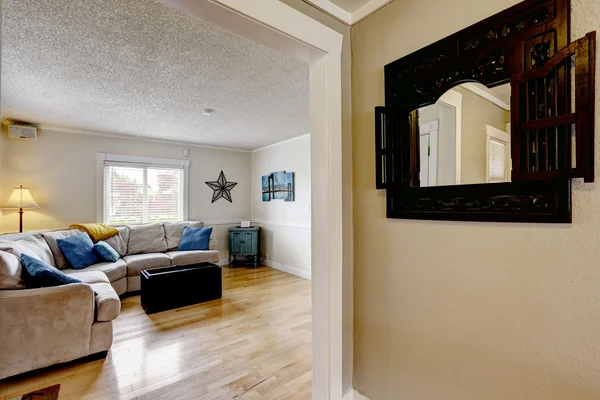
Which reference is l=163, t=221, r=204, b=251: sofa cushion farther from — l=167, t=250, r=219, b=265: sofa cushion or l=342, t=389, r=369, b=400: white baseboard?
l=342, t=389, r=369, b=400: white baseboard

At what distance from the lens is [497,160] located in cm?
108

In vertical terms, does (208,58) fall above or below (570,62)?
above

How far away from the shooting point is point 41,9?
5.42 feet

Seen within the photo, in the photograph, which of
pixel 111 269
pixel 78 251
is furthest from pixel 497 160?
pixel 78 251

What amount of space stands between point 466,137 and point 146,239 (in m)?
4.75

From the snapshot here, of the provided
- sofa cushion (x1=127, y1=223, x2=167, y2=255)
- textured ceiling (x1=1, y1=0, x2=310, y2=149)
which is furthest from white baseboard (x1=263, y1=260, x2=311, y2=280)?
textured ceiling (x1=1, y1=0, x2=310, y2=149)

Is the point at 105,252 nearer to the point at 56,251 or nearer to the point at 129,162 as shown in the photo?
the point at 56,251

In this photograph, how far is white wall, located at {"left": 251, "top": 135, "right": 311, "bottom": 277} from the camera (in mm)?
4926

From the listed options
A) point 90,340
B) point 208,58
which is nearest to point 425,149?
point 208,58

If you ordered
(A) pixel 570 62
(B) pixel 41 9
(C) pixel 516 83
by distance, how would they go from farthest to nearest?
(B) pixel 41 9, (C) pixel 516 83, (A) pixel 570 62

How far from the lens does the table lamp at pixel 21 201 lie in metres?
3.74

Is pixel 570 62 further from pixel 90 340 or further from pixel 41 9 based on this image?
pixel 90 340

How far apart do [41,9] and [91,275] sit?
8.73 feet

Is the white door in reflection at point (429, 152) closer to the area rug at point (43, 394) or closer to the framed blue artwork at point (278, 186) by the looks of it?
the area rug at point (43, 394)
